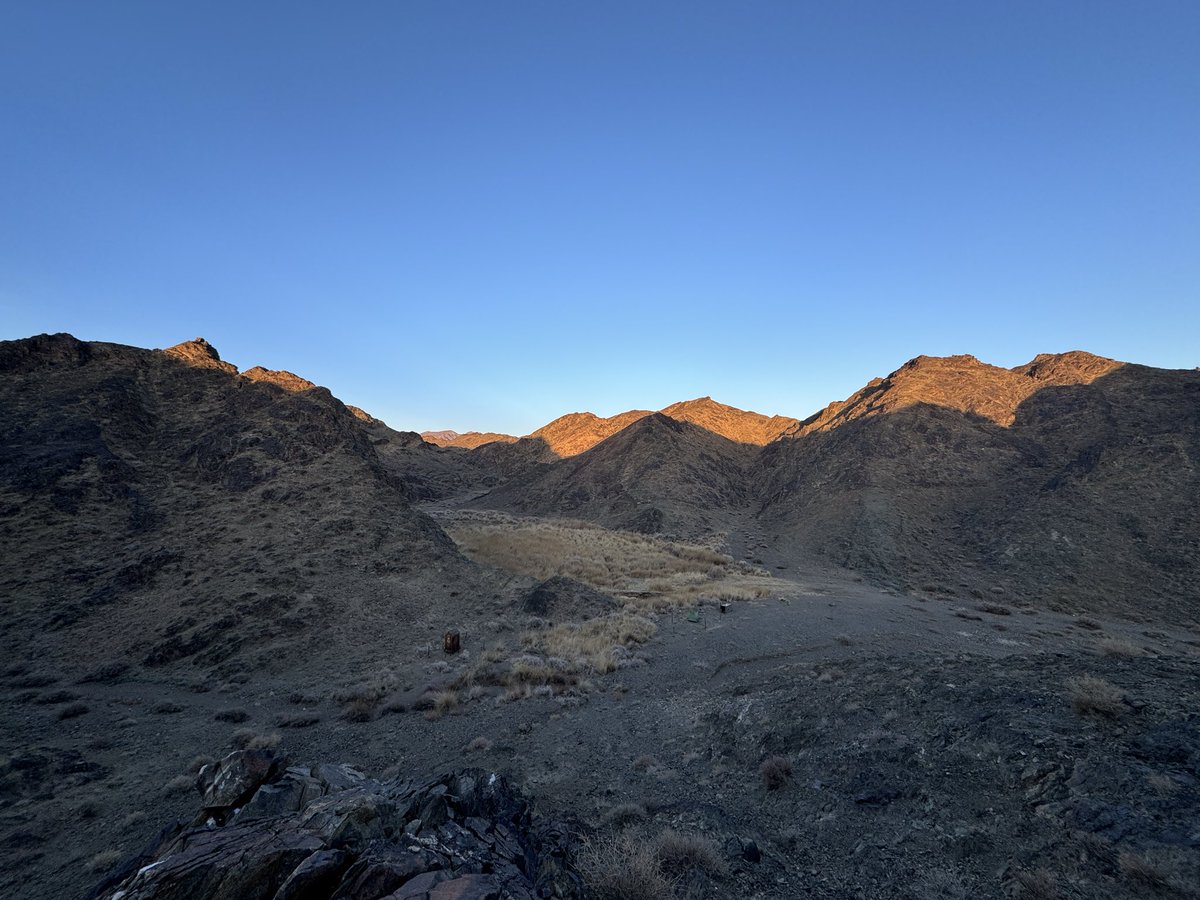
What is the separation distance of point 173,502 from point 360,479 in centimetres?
854

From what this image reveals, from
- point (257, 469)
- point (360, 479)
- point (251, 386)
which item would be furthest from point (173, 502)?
point (251, 386)

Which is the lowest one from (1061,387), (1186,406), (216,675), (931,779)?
(216,675)

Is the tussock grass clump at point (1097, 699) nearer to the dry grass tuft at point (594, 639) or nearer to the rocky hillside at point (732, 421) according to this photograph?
the dry grass tuft at point (594, 639)

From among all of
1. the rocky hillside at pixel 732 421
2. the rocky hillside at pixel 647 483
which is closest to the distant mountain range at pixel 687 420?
the rocky hillside at pixel 732 421

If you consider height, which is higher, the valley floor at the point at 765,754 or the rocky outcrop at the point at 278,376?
the rocky outcrop at the point at 278,376

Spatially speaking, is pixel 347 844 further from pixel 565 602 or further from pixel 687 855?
pixel 565 602

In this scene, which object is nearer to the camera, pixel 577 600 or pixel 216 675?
pixel 216 675

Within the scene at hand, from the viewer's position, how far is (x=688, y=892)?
5945 millimetres

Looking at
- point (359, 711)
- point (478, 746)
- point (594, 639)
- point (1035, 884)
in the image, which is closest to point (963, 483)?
point (594, 639)

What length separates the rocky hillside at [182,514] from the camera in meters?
17.8

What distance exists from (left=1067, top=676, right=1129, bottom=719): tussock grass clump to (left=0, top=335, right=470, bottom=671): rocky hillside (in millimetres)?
21234

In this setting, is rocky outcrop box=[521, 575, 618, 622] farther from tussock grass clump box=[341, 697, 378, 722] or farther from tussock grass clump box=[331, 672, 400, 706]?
tussock grass clump box=[341, 697, 378, 722]

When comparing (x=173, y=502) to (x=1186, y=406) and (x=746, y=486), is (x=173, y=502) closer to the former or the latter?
(x=746, y=486)

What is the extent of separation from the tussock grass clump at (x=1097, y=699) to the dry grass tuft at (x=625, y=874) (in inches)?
270
